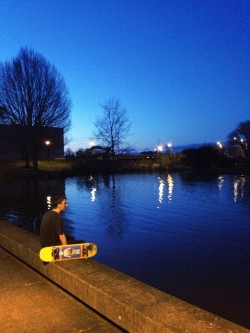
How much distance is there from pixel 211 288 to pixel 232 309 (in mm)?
1201

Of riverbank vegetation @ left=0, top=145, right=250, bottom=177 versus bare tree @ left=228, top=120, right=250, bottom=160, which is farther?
bare tree @ left=228, top=120, right=250, bottom=160

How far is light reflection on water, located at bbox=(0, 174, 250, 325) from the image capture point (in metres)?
8.33

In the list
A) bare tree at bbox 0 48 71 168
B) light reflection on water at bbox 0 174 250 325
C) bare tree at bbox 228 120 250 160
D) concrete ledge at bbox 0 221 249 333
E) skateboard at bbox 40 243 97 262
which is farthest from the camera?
bare tree at bbox 228 120 250 160

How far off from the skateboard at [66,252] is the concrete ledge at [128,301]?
0.33 ft

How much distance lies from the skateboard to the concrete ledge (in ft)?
0.33

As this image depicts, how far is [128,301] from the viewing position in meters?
4.84

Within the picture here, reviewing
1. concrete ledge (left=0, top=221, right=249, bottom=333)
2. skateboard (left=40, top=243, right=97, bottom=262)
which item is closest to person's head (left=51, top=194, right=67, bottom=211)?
skateboard (left=40, top=243, right=97, bottom=262)

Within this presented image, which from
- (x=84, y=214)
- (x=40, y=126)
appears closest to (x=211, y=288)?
(x=84, y=214)

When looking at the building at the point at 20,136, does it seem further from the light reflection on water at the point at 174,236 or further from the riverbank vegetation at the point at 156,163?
the light reflection on water at the point at 174,236

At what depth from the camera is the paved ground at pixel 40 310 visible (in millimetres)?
4836

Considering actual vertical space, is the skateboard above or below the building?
below

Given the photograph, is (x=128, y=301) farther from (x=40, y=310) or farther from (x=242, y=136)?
(x=242, y=136)

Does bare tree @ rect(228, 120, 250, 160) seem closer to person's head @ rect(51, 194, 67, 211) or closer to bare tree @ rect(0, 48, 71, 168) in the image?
bare tree @ rect(0, 48, 71, 168)

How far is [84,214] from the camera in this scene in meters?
18.6
